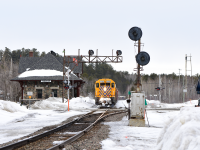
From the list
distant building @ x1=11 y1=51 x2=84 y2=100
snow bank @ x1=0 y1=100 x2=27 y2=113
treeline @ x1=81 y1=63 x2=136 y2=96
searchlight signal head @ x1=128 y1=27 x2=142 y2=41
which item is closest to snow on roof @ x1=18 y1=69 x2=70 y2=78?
distant building @ x1=11 y1=51 x2=84 y2=100

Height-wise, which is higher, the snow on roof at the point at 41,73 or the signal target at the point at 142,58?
the snow on roof at the point at 41,73

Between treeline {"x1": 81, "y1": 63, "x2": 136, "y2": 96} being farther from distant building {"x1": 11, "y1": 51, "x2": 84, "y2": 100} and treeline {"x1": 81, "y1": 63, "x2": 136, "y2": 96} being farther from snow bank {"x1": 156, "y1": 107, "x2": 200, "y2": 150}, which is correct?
snow bank {"x1": 156, "y1": 107, "x2": 200, "y2": 150}

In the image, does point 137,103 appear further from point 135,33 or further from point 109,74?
point 109,74

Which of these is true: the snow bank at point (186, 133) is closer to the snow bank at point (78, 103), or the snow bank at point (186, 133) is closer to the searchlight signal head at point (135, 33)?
the searchlight signal head at point (135, 33)

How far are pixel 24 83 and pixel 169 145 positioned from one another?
37653mm

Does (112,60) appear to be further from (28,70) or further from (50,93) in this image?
(28,70)

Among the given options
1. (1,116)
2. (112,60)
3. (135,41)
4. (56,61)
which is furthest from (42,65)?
(135,41)

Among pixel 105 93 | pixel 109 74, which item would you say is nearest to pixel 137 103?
pixel 105 93

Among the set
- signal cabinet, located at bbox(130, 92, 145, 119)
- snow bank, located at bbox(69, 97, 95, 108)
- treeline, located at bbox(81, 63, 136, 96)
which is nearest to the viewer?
signal cabinet, located at bbox(130, 92, 145, 119)

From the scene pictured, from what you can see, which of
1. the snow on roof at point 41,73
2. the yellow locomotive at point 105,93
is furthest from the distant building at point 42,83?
the yellow locomotive at point 105,93

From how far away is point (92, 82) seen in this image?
97.1 m

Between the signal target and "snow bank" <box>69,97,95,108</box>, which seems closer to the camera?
the signal target

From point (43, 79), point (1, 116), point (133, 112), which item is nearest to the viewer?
point (133, 112)

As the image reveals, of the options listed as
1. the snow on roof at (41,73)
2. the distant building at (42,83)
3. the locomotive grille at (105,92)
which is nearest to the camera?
the locomotive grille at (105,92)
